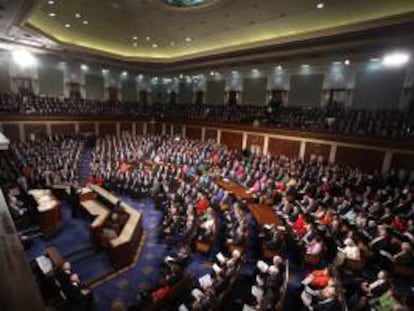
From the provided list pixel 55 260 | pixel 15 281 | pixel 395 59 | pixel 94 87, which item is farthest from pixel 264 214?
pixel 94 87

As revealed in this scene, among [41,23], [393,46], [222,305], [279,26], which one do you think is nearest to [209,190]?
[222,305]

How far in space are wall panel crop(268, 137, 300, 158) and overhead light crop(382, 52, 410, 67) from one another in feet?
17.4

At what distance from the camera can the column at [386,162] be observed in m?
10.9

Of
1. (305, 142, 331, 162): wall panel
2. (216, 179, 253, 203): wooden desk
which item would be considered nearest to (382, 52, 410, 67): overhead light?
(305, 142, 331, 162): wall panel

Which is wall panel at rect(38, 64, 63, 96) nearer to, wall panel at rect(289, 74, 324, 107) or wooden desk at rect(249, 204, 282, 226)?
wall panel at rect(289, 74, 324, 107)

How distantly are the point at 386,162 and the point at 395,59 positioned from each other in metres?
4.86

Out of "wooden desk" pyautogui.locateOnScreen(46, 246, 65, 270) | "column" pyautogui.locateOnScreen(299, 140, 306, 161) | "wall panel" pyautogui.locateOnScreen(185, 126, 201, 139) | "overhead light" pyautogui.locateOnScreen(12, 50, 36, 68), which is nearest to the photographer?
"wooden desk" pyautogui.locateOnScreen(46, 246, 65, 270)

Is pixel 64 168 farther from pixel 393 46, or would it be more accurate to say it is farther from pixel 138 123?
pixel 393 46

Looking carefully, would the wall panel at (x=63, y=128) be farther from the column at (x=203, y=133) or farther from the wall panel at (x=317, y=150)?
the wall panel at (x=317, y=150)

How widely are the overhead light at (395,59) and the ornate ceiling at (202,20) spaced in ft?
7.86

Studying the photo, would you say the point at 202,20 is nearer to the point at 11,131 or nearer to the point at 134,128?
the point at 134,128

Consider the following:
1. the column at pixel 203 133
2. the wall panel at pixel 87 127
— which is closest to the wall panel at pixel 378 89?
the column at pixel 203 133

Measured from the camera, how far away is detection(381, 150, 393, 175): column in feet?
35.6

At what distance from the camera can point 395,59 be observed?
1208 centimetres
